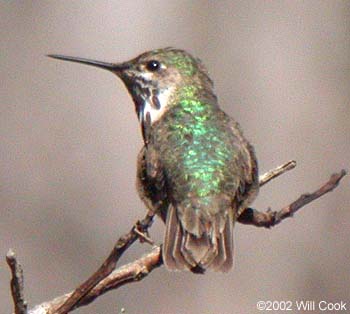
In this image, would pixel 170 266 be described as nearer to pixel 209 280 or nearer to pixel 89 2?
pixel 209 280

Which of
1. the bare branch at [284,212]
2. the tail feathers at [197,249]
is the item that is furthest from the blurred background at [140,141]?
the tail feathers at [197,249]

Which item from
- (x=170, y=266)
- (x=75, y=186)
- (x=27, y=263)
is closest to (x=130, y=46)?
(x=75, y=186)

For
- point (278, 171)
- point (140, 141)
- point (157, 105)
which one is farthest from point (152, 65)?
point (140, 141)

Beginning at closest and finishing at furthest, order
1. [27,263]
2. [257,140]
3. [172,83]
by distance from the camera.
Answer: [172,83] → [27,263] → [257,140]

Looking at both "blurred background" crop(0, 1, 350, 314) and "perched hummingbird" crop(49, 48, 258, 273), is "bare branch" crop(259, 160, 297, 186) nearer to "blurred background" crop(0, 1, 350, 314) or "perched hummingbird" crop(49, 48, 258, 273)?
"perched hummingbird" crop(49, 48, 258, 273)

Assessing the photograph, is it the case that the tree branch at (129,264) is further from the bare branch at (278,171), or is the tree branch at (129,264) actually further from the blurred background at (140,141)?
the blurred background at (140,141)

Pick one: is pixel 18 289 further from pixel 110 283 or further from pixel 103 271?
pixel 110 283
